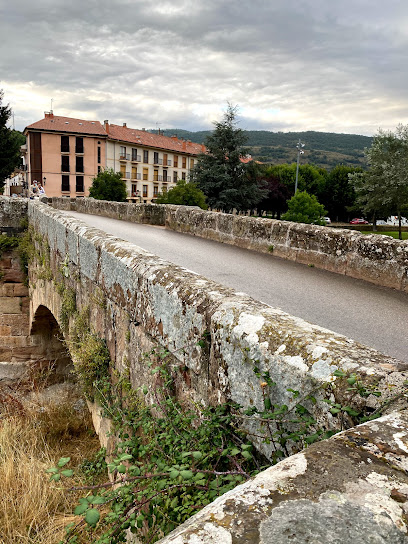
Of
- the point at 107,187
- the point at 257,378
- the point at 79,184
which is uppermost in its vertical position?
the point at 79,184

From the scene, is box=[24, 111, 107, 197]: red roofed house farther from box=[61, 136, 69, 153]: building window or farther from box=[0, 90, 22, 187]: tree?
box=[0, 90, 22, 187]: tree

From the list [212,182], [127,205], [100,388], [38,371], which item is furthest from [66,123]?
[100,388]

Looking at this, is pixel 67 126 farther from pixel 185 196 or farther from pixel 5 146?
pixel 185 196

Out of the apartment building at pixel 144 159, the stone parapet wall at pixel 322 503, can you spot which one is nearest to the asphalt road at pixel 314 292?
the stone parapet wall at pixel 322 503

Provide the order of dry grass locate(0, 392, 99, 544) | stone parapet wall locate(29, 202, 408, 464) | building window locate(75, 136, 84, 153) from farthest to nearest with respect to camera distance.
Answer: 1. building window locate(75, 136, 84, 153)
2. dry grass locate(0, 392, 99, 544)
3. stone parapet wall locate(29, 202, 408, 464)

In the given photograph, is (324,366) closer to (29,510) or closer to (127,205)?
(29,510)

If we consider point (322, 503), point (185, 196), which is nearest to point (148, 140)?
point (185, 196)

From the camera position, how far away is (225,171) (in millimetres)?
37125

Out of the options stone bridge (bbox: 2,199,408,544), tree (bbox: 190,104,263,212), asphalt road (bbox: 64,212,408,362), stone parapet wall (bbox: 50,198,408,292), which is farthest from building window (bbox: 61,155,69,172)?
stone bridge (bbox: 2,199,408,544)

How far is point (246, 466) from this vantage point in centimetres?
210

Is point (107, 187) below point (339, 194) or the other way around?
below

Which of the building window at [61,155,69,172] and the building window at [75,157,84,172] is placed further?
the building window at [75,157,84,172]

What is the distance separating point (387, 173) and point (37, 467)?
108 ft

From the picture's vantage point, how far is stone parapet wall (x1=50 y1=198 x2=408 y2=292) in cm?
597
